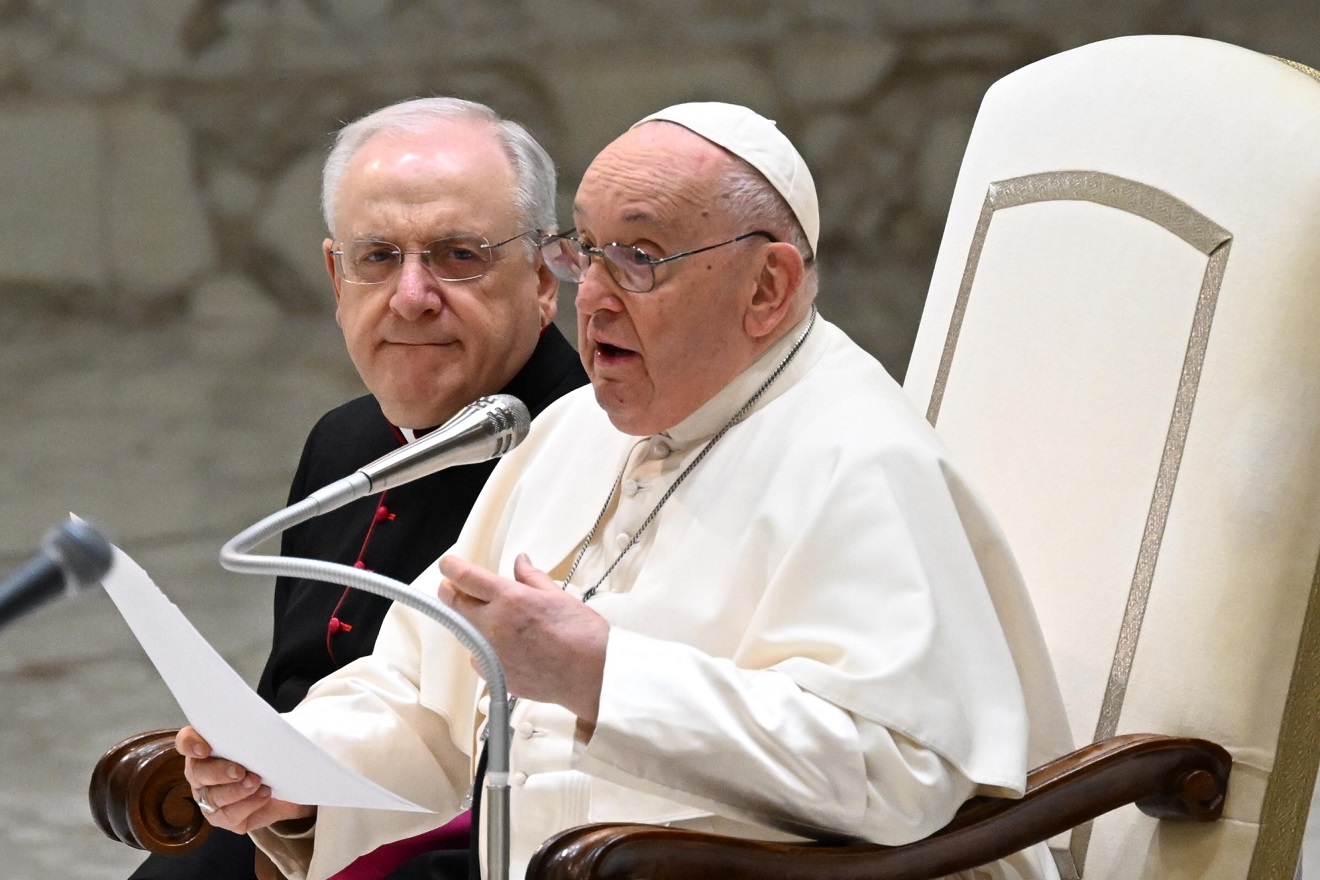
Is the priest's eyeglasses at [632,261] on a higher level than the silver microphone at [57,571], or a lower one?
higher

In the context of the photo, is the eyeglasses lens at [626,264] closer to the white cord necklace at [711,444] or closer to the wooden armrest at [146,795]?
the white cord necklace at [711,444]

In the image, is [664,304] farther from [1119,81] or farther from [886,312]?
[886,312]

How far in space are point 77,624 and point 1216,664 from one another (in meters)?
4.59

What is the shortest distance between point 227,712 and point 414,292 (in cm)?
121

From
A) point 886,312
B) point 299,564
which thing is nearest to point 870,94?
point 886,312

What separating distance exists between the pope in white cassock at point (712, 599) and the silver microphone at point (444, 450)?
0.13 m

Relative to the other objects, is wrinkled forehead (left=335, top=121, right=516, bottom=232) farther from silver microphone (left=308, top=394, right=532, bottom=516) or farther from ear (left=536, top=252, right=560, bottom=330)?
silver microphone (left=308, top=394, right=532, bottom=516)

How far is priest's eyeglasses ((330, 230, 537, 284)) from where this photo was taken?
2857 millimetres

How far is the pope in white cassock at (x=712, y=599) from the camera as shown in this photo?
183 centimetres

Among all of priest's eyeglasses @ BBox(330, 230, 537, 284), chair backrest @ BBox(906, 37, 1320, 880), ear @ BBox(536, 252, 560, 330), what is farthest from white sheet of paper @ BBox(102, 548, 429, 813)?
ear @ BBox(536, 252, 560, 330)

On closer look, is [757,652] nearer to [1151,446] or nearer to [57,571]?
[1151,446]

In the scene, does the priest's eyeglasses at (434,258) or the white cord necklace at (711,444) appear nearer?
the white cord necklace at (711,444)

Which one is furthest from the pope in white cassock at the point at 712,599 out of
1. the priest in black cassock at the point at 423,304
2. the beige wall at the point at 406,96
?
the beige wall at the point at 406,96

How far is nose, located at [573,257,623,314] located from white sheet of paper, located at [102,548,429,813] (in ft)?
2.22
